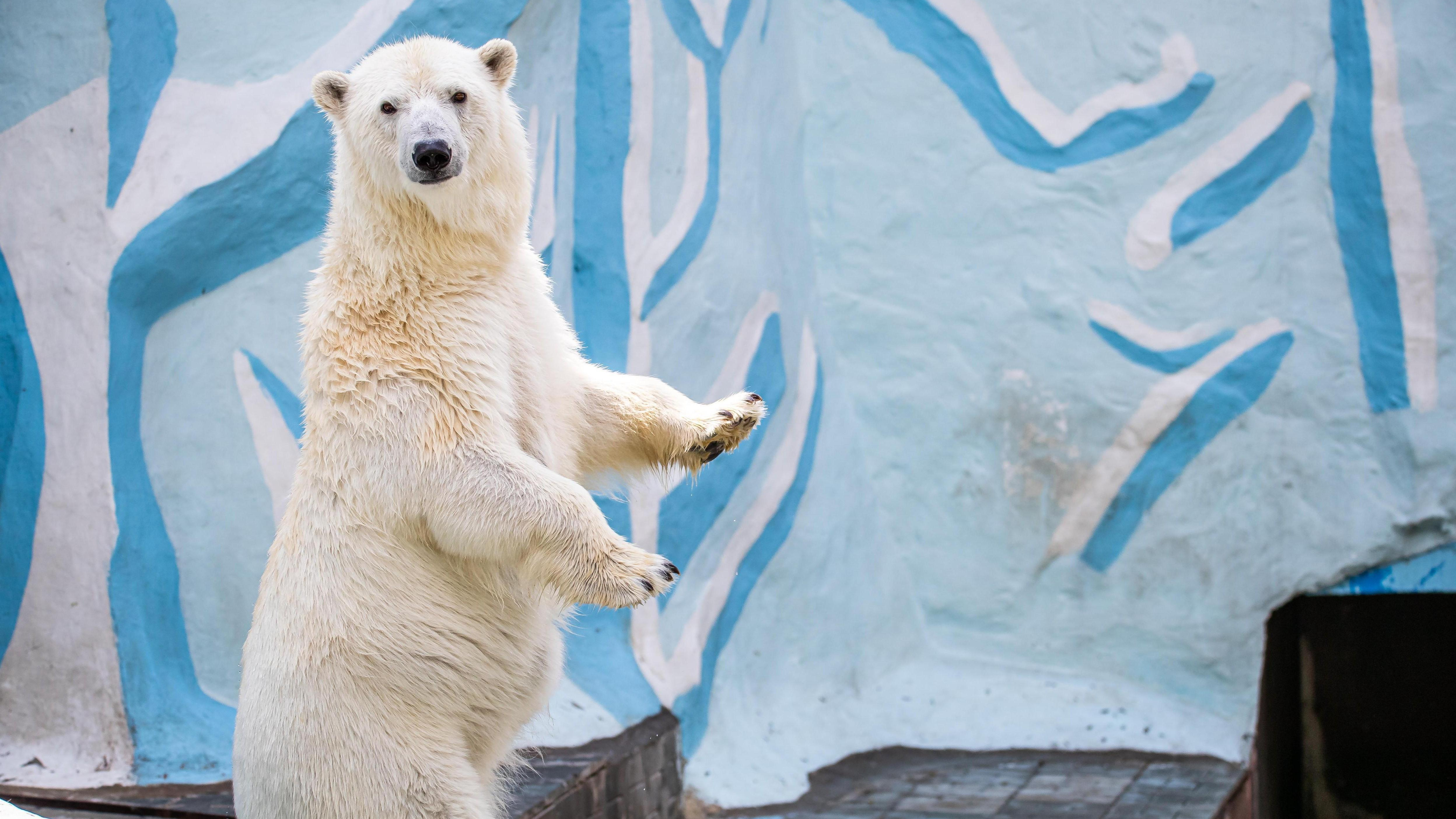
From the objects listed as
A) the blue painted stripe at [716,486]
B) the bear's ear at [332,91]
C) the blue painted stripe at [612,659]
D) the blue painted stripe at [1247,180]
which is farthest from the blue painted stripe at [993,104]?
the bear's ear at [332,91]

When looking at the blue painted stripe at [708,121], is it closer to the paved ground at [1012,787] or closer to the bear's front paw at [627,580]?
the paved ground at [1012,787]

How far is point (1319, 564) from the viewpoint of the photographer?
14.5 feet

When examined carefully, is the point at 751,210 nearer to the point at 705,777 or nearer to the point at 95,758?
the point at 705,777

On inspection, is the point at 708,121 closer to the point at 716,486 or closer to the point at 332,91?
the point at 716,486

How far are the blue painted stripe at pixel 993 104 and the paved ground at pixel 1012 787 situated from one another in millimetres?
2163

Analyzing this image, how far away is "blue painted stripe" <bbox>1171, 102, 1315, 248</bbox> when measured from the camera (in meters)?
4.41

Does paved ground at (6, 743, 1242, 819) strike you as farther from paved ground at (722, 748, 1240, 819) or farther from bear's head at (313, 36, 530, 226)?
bear's head at (313, 36, 530, 226)

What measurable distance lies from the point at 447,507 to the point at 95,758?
2.06m

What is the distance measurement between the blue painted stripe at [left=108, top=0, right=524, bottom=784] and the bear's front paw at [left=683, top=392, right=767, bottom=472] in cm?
168

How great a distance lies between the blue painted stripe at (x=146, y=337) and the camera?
11.2 ft

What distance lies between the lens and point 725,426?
2264mm

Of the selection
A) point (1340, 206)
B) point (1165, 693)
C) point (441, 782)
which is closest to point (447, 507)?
point (441, 782)

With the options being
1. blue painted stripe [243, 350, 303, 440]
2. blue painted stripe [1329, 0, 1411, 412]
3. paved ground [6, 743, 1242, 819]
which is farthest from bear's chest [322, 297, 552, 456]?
blue painted stripe [1329, 0, 1411, 412]

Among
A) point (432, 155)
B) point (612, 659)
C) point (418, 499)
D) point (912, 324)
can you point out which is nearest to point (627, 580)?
point (418, 499)
